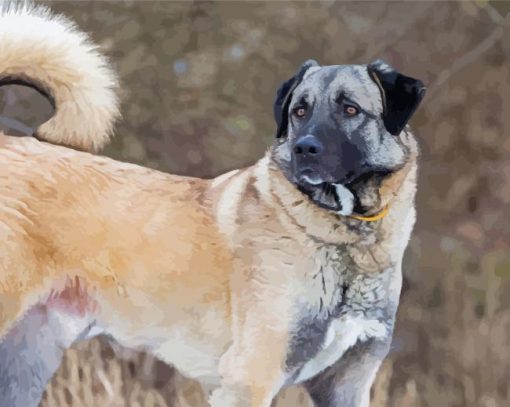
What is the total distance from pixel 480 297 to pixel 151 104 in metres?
1.73

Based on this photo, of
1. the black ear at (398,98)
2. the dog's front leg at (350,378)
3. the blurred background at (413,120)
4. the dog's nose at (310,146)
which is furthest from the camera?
the blurred background at (413,120)

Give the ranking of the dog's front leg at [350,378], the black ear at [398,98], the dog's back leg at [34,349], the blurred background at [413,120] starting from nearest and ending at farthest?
the black ear at [398,98] < the dog's front leg at [350,378] < the dog's back leg at [34,349] < the blurred background at [413,120]

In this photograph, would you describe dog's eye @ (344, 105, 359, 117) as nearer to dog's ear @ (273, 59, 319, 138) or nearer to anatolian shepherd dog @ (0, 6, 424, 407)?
anatolian shepherd dog @ (0, 6, 424, 407)

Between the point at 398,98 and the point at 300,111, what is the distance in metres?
0.30

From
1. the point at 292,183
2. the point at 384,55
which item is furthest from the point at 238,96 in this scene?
the point at 292,183

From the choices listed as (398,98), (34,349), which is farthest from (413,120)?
(34,349)

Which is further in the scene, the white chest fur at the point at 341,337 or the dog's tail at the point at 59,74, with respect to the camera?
the dog's tail at the point at 59,74

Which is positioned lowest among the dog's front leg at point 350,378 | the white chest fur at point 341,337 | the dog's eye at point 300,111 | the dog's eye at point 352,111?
the dog's front leg at point 350,378

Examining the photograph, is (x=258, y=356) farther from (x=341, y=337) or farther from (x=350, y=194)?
(x=350, y=194)

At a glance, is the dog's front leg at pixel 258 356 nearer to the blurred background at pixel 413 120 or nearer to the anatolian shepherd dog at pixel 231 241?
the anatolian shepherd dog at pixel 231 241

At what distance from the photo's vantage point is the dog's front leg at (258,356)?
2467 mm

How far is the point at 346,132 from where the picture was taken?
2.45 m

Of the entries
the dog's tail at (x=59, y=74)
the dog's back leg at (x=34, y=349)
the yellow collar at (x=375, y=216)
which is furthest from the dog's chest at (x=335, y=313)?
the dog's tail at (x=59, y=74)

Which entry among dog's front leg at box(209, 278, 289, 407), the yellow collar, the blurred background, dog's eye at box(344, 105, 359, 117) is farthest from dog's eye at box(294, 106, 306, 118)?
the blurred background
